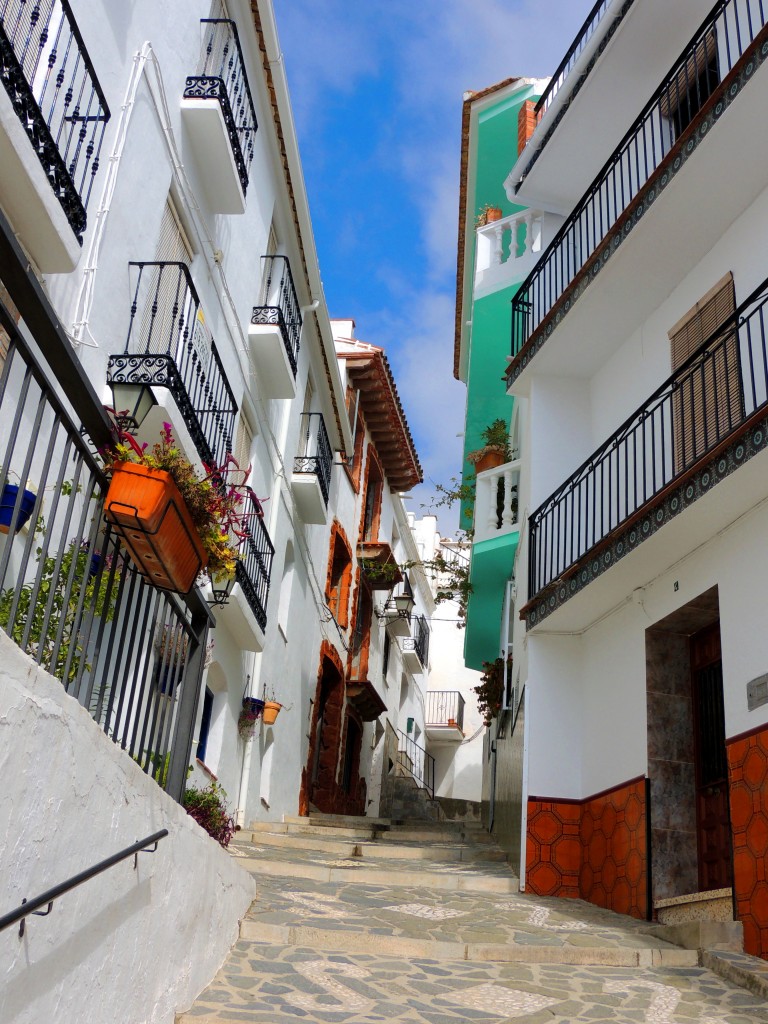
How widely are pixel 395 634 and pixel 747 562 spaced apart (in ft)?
68.2

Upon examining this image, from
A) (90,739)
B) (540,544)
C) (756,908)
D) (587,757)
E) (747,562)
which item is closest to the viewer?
(90,739)

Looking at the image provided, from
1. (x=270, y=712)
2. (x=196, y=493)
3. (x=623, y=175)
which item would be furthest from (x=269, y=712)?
(x=196, y=493)

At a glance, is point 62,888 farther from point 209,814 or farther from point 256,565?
point 256,565

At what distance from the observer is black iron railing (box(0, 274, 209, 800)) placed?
362 cm

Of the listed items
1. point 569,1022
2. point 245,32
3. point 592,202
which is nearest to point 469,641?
point 592,202

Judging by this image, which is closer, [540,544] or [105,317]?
[105,317]

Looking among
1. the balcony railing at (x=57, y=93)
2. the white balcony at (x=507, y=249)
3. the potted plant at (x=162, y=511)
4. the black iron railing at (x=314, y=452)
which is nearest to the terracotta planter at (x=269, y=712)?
the black iron railing at (x=314, y=452)

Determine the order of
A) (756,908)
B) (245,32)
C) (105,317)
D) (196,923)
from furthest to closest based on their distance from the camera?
(245,32) < (105,317) < (756,908) < (196,923)

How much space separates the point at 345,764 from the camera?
23656 mm

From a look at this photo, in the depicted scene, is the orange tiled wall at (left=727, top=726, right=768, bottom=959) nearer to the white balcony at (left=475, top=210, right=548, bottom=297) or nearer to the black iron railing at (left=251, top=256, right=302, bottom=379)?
the white balcony at (left=475, top=210, right=548, bottom=297)

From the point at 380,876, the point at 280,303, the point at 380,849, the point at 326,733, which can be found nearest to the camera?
the point at 380,876

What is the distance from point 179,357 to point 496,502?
583 centimetres

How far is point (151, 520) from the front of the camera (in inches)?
188

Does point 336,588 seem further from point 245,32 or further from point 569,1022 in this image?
point 569,1022
